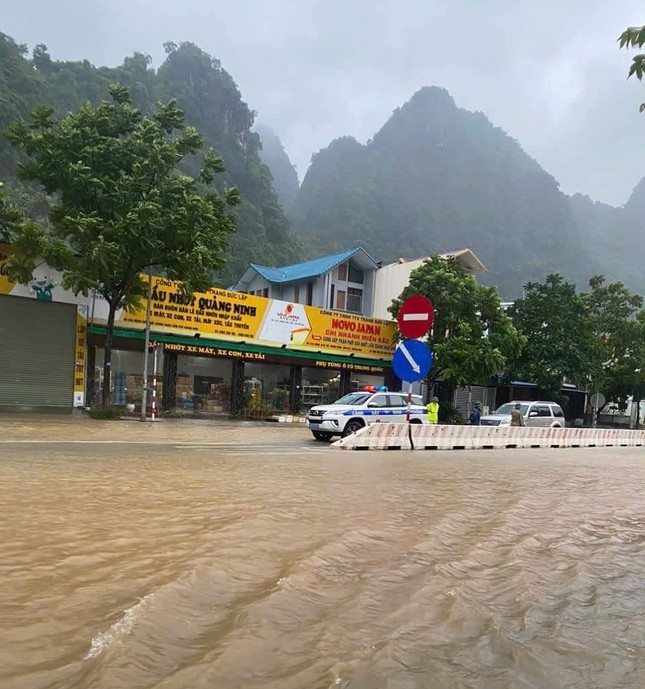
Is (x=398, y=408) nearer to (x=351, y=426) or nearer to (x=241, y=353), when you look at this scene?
(x=351, y=426)

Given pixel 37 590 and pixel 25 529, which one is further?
pixel 25 529

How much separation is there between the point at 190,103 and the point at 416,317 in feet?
228

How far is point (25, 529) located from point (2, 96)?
48148 millimetres

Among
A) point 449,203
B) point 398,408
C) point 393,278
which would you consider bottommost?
point 398,408

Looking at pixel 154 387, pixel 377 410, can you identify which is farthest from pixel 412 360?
pixel 154 387

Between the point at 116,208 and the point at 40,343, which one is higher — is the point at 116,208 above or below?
above

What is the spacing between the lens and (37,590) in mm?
3707

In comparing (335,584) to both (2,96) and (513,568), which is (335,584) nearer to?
(513,568)

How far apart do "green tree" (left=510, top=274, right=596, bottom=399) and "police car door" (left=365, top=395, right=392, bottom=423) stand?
18.7 meters

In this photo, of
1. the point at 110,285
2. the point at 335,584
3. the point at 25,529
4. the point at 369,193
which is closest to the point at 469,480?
the point at 335,584

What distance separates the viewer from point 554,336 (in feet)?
115

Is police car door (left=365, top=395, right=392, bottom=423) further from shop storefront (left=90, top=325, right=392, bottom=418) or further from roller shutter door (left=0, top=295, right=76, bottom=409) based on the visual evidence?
roller shutter door (left=0, top=295, right=76, bottom=409)

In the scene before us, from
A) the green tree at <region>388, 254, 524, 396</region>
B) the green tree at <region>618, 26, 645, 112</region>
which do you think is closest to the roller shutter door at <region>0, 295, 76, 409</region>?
the green tree at <region>388, 254, 524, 396</region>

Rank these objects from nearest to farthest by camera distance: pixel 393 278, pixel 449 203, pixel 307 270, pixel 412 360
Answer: pixel 412 360 → pixel 393 278 → pixel 307 270 → pixel 449 203
